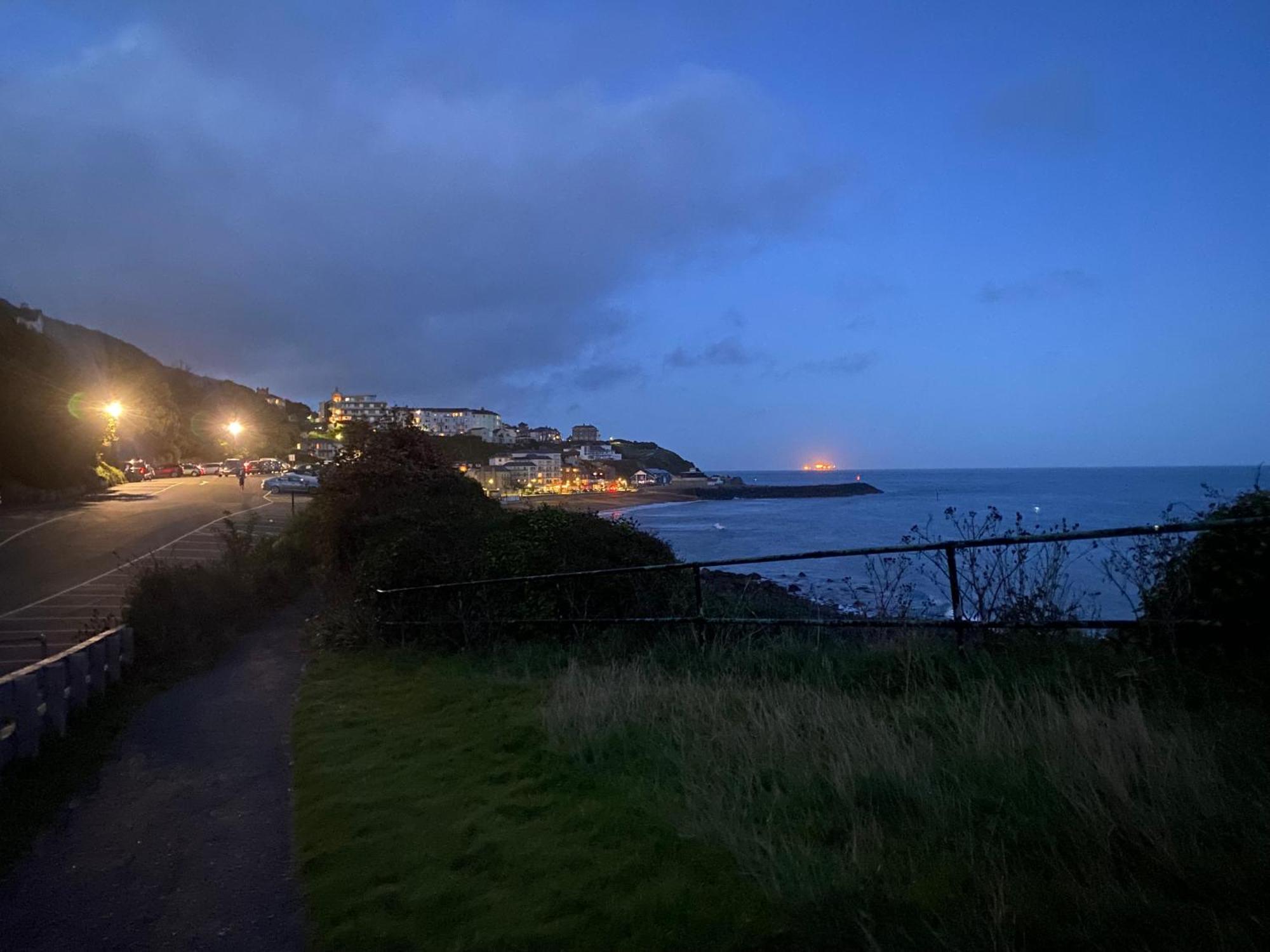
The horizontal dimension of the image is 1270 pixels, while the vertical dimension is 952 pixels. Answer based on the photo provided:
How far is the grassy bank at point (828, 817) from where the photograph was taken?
3.02 meters

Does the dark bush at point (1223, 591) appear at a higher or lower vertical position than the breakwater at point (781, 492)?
higher

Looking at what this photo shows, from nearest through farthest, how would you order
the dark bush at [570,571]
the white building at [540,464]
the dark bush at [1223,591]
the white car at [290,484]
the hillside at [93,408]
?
the dark bush at [1223,591] < the dark bush at [570,571] < the hillside at [93,408] < the white car at [290,484] < the white building at [540,464]

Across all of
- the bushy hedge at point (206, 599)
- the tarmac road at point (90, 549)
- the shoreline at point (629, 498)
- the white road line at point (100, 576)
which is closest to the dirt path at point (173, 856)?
the tarmac road at point (90, 549)

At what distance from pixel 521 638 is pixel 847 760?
6.89 meters

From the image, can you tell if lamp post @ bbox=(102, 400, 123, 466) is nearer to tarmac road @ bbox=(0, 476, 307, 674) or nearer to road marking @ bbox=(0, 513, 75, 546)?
tarmac road @ bbox=(0, 476, 307, 674)

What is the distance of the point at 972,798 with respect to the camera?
3869 millimetres

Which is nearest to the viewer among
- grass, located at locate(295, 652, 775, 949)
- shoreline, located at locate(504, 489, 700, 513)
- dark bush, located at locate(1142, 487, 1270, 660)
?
grass, located at locate(295, 652, 775, 949)

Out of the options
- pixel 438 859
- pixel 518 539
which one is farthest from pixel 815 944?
pixel 518 539

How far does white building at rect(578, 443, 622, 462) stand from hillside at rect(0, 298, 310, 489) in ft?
135

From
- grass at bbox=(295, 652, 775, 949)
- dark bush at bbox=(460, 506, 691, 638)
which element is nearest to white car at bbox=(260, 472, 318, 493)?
dark bush at bbox=(460, 506, 691, 638)

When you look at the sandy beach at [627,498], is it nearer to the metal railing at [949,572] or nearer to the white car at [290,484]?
the white car at [290,484]

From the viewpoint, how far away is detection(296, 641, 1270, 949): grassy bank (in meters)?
3.02

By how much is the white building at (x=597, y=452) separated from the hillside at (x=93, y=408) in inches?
1616

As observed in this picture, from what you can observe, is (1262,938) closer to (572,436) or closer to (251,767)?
(251,767)
